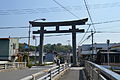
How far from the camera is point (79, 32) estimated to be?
132 ft

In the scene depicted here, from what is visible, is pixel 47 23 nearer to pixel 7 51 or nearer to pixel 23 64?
pixel 23 64

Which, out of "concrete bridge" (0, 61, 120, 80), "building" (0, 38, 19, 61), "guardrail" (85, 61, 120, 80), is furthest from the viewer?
"building" (0, 38, 19, 61)

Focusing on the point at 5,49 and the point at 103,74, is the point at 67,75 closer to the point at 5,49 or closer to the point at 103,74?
the point at 103,74

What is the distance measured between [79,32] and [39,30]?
7304 millimetres

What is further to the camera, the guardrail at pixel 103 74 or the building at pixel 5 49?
the building at pixel 5 49

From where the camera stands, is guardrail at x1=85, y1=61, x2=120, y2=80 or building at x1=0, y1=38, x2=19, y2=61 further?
building at x1=0, y1=38, x2=19, y2=61

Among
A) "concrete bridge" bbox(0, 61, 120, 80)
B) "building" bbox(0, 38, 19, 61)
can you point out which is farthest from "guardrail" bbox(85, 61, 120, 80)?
"building" bbox(0, 38, 19, 61)

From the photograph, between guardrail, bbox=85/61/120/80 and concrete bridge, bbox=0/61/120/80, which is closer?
guardrail, bbox=85/61/120/80

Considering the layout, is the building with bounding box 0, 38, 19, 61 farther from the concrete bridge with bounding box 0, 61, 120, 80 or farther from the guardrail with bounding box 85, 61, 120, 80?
the guardrail with bounding box 85, 61, 120, 80

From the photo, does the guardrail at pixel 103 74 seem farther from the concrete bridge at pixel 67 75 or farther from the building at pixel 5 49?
the building at pixel 5 49

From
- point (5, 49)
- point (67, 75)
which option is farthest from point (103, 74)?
point (5, 49)

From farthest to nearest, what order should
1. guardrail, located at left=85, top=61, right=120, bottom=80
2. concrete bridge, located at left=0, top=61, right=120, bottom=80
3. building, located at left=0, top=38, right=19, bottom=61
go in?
A: 1. building, located at left=0, top=38, right=19, bottom=61
2. concrete bridge, located at left=0, top=61, right=120, bottom=80
3. guardrail, located at left=85, top=61, right=120, bottom=80

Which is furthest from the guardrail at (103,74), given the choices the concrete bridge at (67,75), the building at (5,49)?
the building at (5,49)

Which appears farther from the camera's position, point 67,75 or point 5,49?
point 5,49
